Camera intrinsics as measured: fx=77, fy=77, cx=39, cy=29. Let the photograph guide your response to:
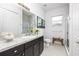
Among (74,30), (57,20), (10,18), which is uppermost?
(57,20)

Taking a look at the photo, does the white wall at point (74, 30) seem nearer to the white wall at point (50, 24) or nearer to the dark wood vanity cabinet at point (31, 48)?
the dark wood vanity cabinet at point (31, 48)

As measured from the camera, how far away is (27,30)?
3049 mm

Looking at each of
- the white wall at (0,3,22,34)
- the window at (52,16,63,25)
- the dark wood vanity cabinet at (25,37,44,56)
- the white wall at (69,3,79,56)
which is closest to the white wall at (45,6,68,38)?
the window at (52,16,63,25)

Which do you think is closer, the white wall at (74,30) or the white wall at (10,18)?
the white wall at (10,18)

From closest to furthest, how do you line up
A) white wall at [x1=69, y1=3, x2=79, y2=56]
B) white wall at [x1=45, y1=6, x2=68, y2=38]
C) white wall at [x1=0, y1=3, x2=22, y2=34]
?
white wall at [x1=0, y1=3, x2=22, y2=34] → white wall at [x1=69, y1=3, x2=79, y2=56] → white wall at [x1=45, y1=6, x2=68, y2=38]

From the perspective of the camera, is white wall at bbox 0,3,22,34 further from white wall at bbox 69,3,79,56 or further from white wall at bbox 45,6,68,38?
white wall at bbox 45,6,68,38

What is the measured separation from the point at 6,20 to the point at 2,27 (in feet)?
0.71

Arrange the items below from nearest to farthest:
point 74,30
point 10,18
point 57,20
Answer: point 10,18, point 74,30, point 57,20

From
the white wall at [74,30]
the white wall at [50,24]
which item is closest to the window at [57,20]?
the white wall at [50,24]

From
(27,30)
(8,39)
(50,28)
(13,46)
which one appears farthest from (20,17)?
(50,28)

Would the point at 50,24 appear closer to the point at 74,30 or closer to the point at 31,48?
the point at 74,30

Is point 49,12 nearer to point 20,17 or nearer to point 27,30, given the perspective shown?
point 27,30

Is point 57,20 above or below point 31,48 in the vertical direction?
above

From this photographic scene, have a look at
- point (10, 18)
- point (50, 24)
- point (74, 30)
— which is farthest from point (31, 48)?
point (50, 24)
